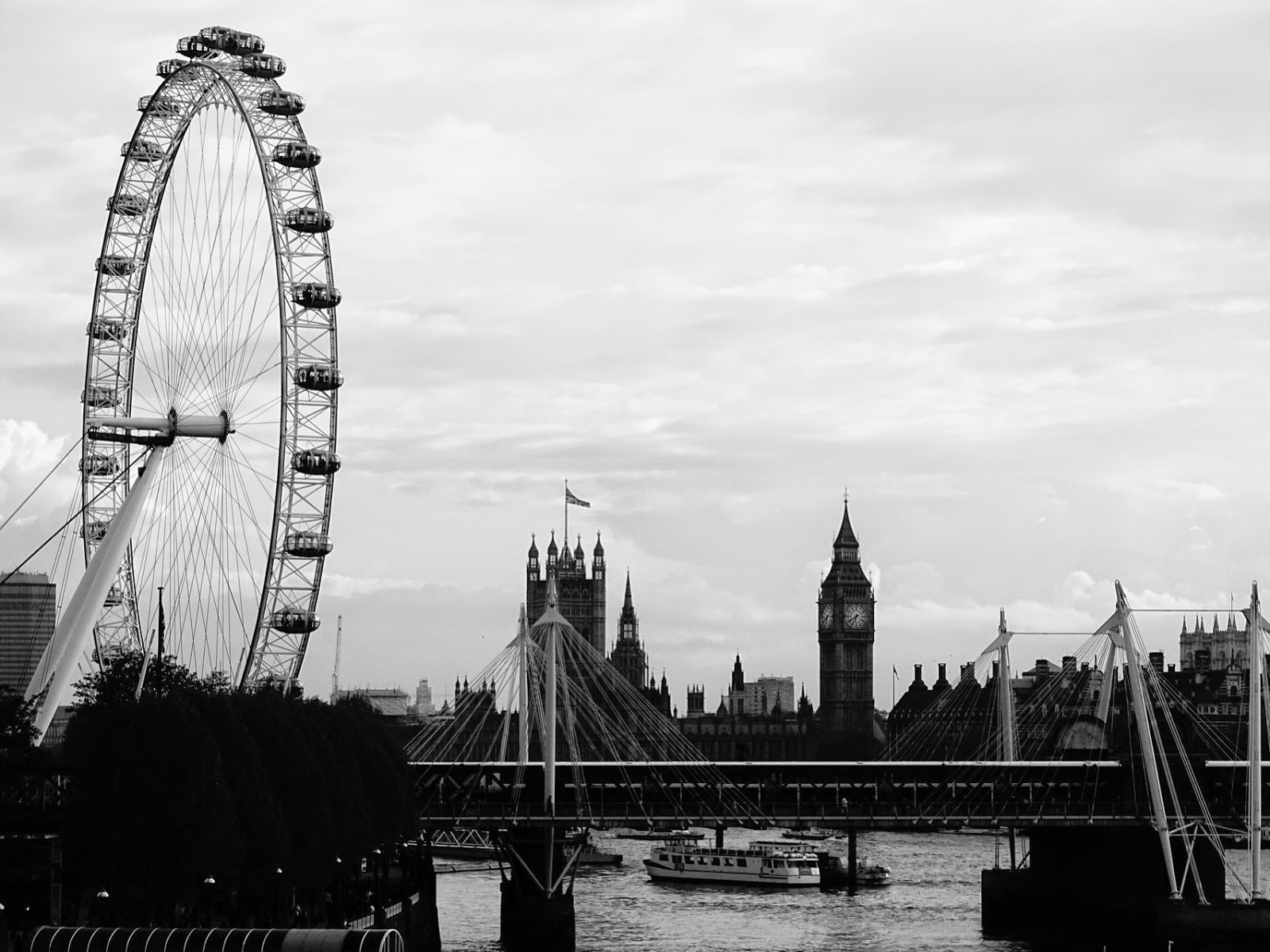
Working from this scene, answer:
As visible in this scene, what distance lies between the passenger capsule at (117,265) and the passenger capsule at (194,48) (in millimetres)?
5163

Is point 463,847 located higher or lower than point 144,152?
lower

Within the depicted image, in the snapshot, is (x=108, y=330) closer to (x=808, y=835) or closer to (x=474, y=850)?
(x=474, y=850)

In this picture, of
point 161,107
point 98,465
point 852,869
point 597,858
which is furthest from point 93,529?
point 597,858

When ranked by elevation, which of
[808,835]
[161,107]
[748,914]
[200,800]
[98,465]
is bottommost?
[748,914]

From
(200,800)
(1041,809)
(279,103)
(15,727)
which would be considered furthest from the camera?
(1041,809)

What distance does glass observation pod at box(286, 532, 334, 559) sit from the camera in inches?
2082

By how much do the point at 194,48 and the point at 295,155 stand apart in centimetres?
331

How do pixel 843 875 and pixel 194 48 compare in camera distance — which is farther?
pixel 843 875

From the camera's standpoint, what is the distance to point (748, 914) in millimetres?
71375

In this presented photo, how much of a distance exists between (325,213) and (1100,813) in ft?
99.9

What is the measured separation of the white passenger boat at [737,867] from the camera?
8688cm

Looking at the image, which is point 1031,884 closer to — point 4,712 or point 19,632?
point 4,712

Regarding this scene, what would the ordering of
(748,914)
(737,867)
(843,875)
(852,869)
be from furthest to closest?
(737,867) < (843,875) < (852,869) < (748,914)

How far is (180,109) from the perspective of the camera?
5312 cm
